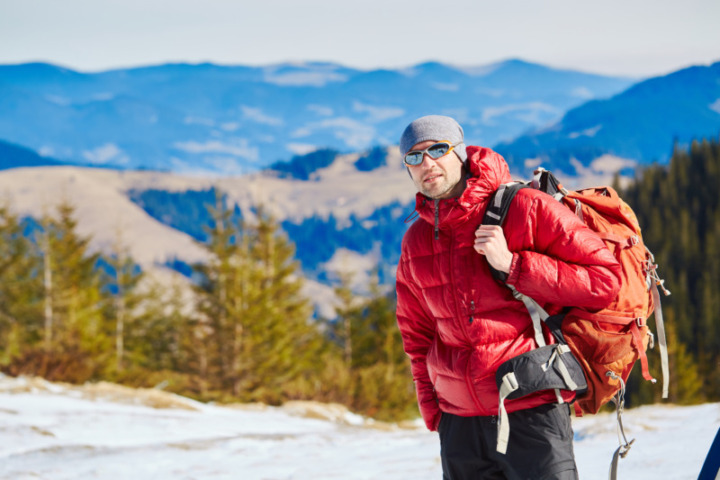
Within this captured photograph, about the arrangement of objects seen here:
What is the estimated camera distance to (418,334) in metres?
2.92

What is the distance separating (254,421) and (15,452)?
340cm

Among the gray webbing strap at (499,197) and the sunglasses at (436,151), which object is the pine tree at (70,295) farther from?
the gray webbing strap at (499,197)

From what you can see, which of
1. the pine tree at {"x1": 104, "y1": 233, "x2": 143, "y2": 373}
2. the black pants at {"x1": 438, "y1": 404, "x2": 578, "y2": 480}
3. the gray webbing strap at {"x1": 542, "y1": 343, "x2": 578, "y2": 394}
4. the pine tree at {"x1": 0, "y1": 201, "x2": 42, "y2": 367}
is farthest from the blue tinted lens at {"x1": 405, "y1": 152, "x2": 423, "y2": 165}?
the pine tree at {"x1": 104, "y1": 233, "x2": 143, "y2": 373}

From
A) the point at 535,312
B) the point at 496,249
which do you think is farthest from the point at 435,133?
the point at 535,312

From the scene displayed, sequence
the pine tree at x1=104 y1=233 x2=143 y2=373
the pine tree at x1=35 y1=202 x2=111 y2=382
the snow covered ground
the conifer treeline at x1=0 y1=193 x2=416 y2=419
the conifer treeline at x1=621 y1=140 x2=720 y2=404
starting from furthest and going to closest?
the conifer treeline at x1=621 y1=140 x2=720 y2=404 → the pine tree at x1=104 y1=233 x2=143 y2=373 → the pine tree at x1=35 y1=202 x2=111 y2=382 → the conifer treeline at x1=0 y1=193 x2=416 y2=419 → the snow covered ground

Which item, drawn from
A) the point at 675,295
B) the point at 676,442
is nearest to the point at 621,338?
the point at 676,442

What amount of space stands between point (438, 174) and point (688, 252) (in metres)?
90.6

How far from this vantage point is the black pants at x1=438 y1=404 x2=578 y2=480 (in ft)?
7.91

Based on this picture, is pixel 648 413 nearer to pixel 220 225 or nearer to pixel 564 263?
pixel 564 263

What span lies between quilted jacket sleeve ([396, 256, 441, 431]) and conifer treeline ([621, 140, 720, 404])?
40.6 meters

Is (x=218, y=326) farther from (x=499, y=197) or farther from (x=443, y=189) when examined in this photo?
(x=499, y=197)

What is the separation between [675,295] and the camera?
247ft

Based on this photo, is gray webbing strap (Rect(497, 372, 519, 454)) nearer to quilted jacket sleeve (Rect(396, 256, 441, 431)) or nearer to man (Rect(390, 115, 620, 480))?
man (Rect(390, 115, 620, 480))

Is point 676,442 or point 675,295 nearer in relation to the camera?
point 676,442
